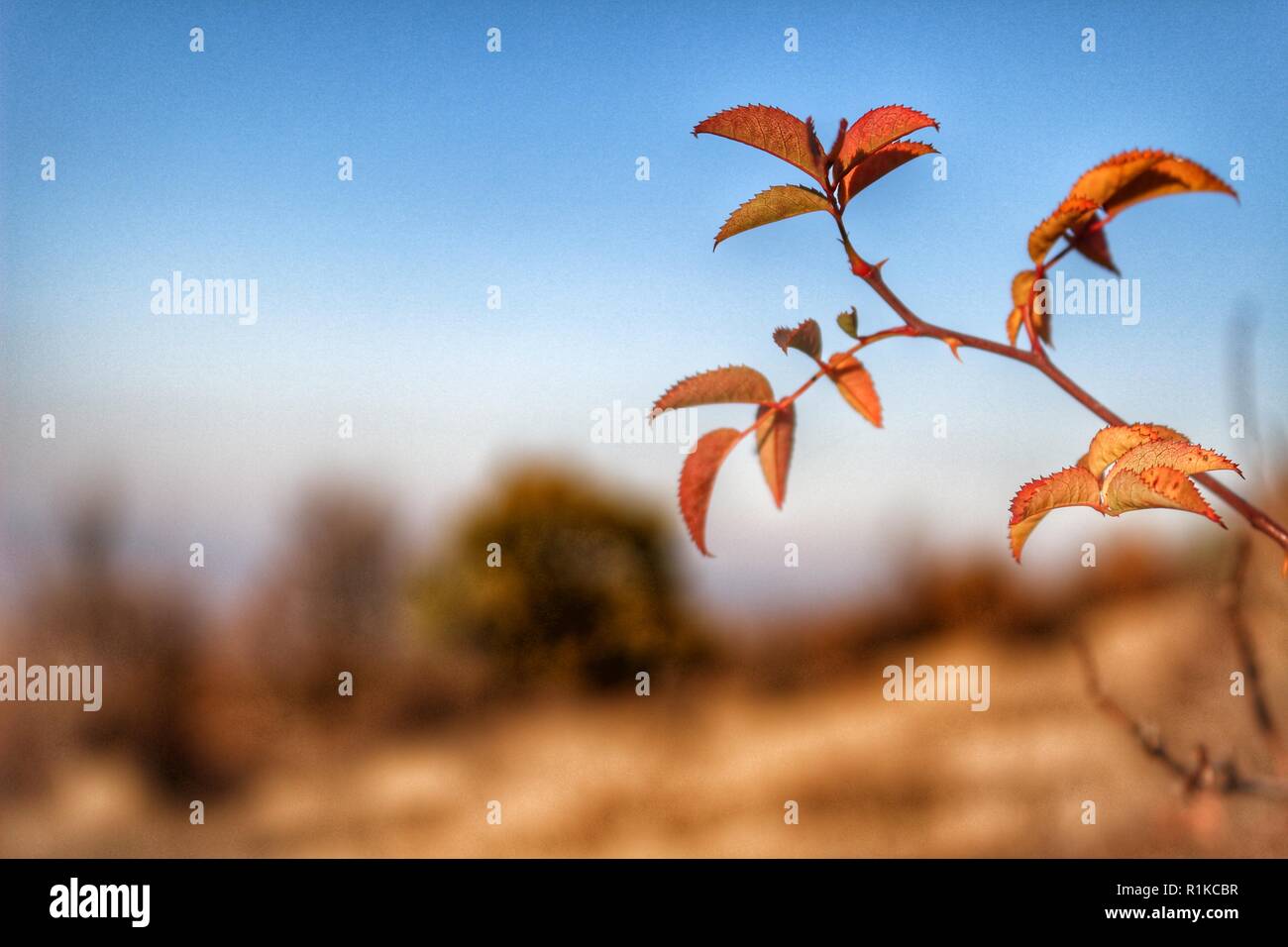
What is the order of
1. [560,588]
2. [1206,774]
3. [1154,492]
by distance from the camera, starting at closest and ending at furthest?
[1154,492] → [1206,774] → [560,588]

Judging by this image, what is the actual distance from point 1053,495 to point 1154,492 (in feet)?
0.08

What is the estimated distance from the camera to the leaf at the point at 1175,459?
196 millimetres

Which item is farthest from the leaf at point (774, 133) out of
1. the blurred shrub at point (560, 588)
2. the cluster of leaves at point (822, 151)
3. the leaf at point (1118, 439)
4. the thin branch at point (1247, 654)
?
the blurred shrub at point (560, 588)

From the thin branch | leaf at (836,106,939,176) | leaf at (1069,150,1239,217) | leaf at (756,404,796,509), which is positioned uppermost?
leaf at (836,106,939,176)

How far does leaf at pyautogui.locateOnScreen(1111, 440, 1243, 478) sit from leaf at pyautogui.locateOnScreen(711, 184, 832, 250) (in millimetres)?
112

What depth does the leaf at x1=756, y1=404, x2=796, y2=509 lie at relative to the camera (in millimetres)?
278

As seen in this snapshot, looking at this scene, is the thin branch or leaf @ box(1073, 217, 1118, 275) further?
the thin branch

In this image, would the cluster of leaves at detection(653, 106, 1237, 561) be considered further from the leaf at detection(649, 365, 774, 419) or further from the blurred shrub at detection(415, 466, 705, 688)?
the blurred shrub at detection(415, 466, 705, 688)

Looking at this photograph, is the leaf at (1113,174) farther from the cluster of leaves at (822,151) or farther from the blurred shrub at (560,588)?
the blurred shrub at (560,588)

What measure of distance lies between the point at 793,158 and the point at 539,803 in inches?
103

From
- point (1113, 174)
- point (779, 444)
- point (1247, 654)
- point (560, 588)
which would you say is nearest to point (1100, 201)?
point (1113, 174)

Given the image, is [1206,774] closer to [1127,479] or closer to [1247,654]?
[1247,654]

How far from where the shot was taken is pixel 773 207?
26 centimetres

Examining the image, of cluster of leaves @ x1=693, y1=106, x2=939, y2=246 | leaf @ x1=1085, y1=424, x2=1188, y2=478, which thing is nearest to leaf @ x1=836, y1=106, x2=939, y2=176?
cluster of leaves @ x1=693, y1=106, x2=939, y2=246
